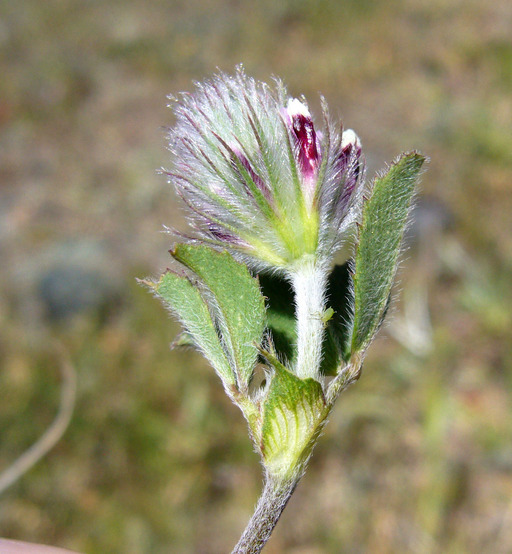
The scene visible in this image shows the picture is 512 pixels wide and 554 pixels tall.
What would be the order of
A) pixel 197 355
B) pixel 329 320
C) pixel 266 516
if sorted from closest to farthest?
pixel 266 516 < pixel 329 320 < pixel 197 355

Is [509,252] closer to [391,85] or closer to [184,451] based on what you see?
[184,451]

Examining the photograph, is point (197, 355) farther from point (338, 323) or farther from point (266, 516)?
point (266, 516)

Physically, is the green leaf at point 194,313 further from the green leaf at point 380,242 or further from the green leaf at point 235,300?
the green leaf at point 380,242

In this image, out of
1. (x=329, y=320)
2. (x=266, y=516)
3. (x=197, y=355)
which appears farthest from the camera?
(x=197, y=355)

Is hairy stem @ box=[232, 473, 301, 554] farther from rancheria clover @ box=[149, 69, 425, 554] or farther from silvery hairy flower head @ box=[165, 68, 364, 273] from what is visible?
silvery hairy flower head @ box=[165, 68, 364, 273]

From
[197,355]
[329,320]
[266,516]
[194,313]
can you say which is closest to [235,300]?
[194,313]

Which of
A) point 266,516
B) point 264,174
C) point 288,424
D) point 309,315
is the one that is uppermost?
point 264,174

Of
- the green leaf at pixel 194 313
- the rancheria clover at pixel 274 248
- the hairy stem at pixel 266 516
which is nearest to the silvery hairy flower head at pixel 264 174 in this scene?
the rancheria clover at pixel 274 248
